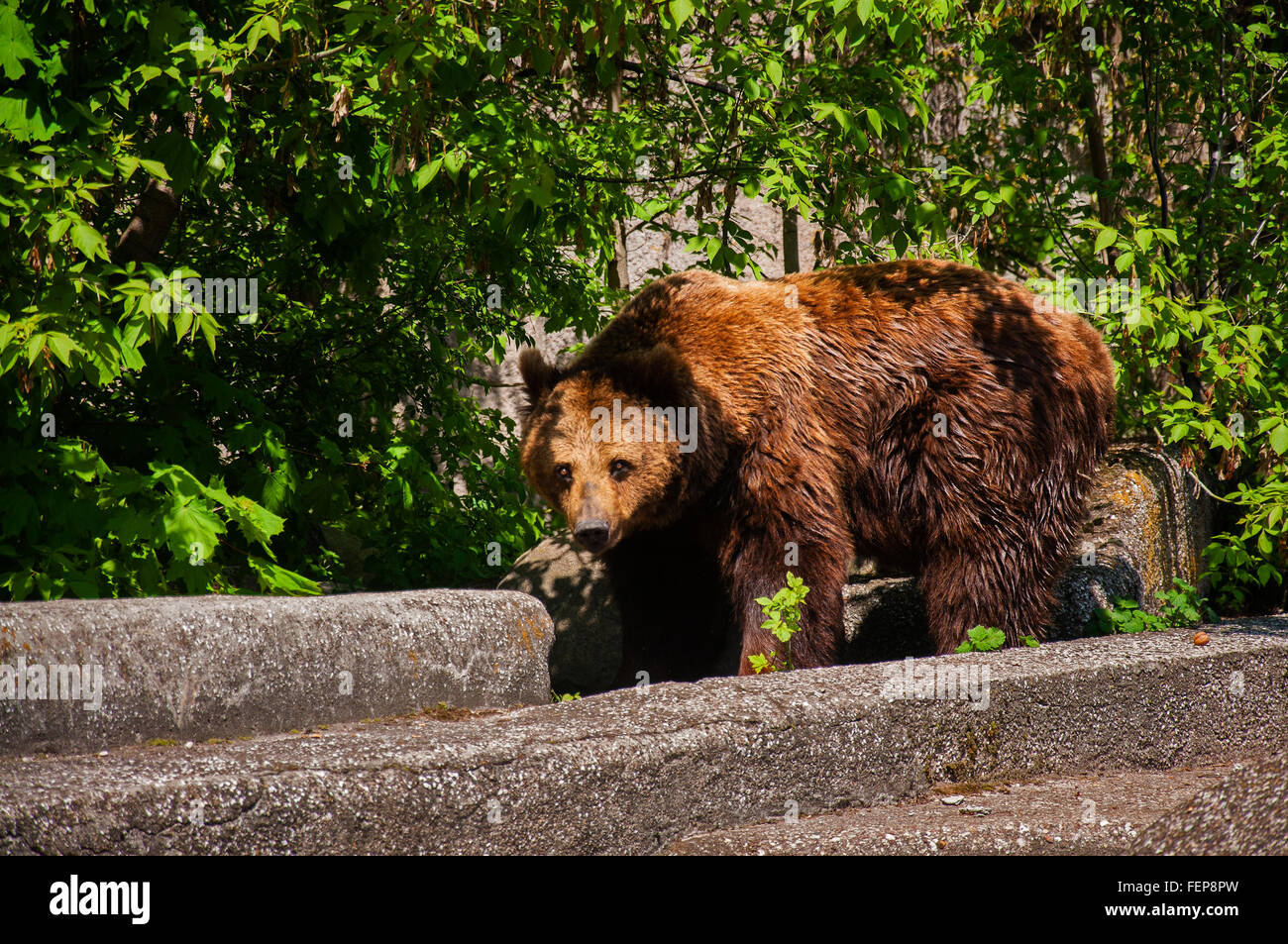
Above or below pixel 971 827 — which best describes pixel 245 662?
above

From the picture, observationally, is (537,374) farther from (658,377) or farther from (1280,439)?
(1280,439)

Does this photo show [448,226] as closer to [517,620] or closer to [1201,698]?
[517,620]

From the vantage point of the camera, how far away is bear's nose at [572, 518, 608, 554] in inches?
193

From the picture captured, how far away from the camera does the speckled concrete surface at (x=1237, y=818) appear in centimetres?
230

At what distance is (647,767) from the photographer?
312 centimetres

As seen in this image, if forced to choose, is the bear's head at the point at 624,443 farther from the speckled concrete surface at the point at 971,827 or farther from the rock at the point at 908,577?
the speckled concrete surface at the point at 971,827

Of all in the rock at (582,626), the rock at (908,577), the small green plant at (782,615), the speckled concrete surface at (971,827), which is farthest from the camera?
the rock at (582,626)

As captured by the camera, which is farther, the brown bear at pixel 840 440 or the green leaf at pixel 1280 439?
the brown bear at pixel 840 440

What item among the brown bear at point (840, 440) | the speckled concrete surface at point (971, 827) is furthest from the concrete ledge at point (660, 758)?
the brown bear at point (840, 440)

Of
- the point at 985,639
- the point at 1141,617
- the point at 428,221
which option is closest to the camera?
the point at 985,639

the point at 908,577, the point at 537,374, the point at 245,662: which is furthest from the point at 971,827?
the point at 908,577

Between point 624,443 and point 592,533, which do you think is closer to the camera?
point 592,533

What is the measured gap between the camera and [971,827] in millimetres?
3125

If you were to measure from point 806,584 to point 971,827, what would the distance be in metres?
2.09
